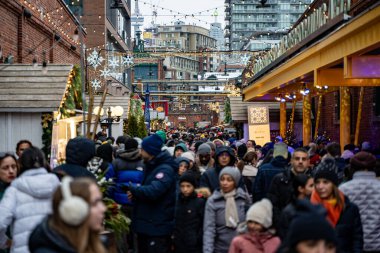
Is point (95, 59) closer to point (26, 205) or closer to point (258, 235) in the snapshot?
Result: point (26, 205)

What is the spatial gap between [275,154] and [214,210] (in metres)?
2.46

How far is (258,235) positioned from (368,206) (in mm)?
2152

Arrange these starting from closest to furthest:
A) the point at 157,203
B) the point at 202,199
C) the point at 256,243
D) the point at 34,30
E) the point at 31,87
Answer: the point at 256,243, the point at 157,203, the point at 202,199, the point at 31,87, the point at 34,30

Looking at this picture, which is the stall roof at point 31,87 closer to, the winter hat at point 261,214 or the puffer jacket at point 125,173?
the puffer jacket at point 125,173

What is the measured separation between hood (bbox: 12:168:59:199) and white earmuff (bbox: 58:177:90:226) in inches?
87.8

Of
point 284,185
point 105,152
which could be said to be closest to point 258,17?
point 105,152

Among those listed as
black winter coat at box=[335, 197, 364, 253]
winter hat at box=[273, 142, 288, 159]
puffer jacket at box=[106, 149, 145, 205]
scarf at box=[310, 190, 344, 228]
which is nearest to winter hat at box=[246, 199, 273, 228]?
scarf at box=[310, 190, 344, 228]

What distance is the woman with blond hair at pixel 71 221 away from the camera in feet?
13.0

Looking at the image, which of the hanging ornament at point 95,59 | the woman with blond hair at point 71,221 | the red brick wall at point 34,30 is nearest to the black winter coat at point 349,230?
the woman with blond hair at point 71,221

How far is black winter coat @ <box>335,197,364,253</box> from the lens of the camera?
22.7 feet

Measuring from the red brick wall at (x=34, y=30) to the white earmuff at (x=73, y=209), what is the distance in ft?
52.2

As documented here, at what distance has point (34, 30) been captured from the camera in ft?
77.4

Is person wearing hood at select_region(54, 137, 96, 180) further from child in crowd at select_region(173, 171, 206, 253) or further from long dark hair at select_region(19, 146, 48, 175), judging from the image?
child in crowd at select_region(173, 171, 206, 253)

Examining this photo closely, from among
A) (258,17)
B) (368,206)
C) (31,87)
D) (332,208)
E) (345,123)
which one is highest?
(258,17)
